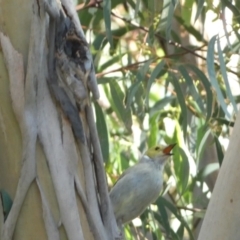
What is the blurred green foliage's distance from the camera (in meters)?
1.75

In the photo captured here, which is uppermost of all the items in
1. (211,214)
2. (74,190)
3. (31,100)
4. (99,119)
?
(99,119)

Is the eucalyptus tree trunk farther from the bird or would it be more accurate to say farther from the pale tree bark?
the bird

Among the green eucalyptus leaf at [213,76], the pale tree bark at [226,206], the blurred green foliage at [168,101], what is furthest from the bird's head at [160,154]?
the pale tree bark at [226,206]

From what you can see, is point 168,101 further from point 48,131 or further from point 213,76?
point 48,131

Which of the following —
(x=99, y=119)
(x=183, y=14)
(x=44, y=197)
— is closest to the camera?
(x=44, y=197)

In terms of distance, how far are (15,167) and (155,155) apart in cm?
95

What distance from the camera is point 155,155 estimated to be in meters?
1.90

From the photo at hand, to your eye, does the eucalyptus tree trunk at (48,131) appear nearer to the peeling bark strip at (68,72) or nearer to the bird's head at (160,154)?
the peeling bark strip at (68,72)

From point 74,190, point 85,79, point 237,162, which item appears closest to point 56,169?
point 74,190

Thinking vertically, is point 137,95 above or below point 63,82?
above

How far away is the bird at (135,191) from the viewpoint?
1479mm

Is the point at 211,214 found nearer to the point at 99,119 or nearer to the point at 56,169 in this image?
the point at 56,169

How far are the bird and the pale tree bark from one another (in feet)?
1.44

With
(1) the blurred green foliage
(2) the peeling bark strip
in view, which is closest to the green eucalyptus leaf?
(1) the blurred green foliage
